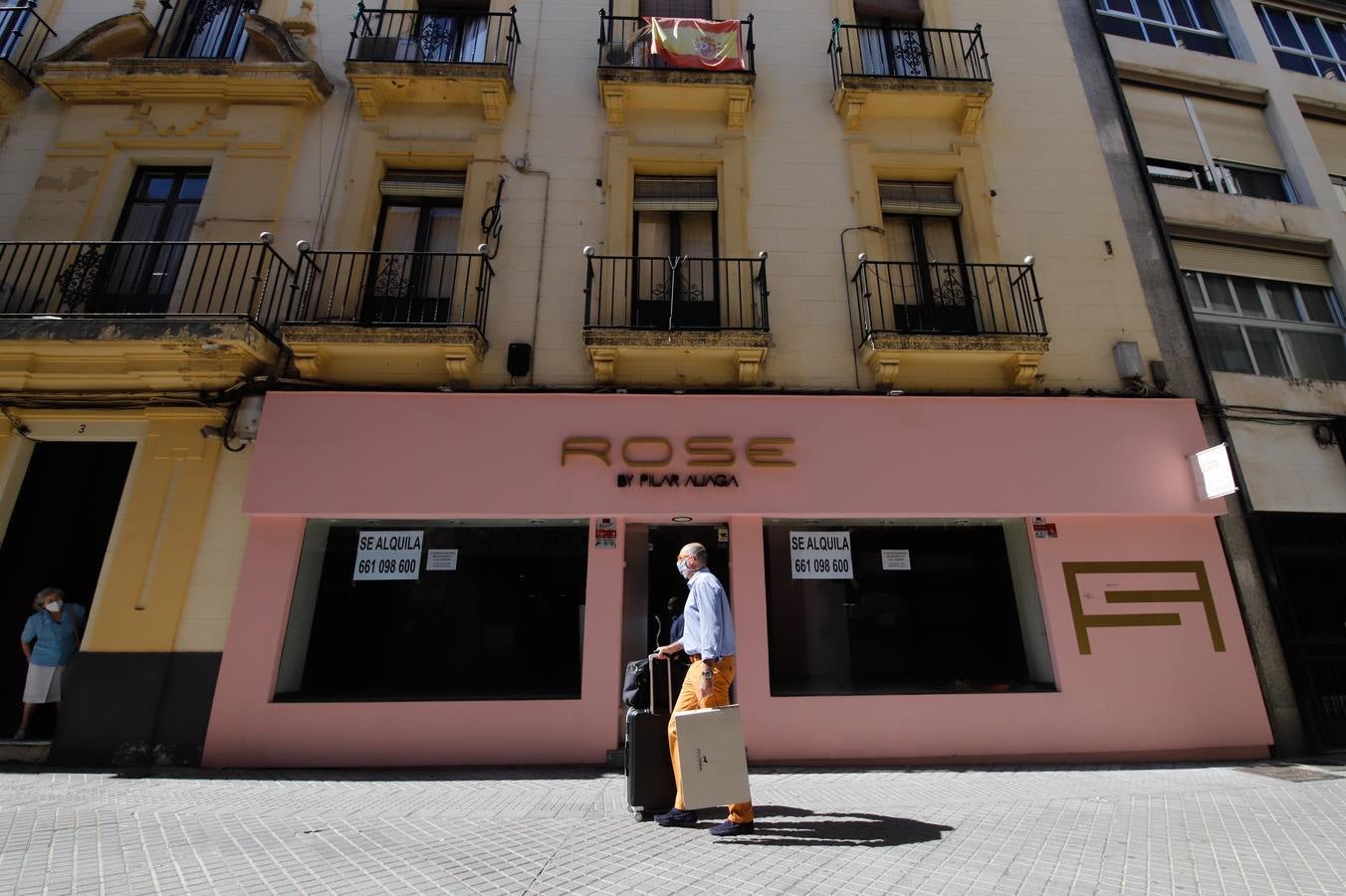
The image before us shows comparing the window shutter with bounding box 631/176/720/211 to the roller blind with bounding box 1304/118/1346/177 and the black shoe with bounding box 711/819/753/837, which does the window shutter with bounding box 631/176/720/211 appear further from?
the roller blind with bounding box 1304/118/1346/177

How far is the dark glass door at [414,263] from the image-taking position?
7.11 metres

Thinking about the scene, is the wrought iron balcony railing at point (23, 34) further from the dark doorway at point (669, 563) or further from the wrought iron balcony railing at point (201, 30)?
the dark doorway at point (669, 563)

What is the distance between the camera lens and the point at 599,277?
701cm

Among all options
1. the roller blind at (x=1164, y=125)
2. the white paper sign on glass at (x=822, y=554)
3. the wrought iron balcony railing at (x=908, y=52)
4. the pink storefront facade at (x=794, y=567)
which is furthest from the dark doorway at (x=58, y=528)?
the roller blind at (x=1164, y=125)

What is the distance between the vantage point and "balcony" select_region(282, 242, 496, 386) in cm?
644

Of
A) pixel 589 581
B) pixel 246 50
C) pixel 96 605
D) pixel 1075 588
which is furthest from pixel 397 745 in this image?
pixel 246 50

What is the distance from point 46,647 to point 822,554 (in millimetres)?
7821

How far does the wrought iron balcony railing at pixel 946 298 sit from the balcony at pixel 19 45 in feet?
36.0

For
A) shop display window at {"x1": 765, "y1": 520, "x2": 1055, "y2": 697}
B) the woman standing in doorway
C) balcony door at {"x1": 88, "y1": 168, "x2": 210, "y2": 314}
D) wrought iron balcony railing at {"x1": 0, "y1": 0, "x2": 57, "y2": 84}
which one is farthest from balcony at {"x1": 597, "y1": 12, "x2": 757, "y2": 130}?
the woman standing in doorway

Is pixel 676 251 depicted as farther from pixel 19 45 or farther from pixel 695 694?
pixel 19 45

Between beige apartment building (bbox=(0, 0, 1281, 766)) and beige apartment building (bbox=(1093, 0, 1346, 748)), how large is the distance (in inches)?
5.9

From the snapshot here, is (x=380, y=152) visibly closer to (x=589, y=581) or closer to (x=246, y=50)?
(x=246, y=50)

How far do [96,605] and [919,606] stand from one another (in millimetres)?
8409

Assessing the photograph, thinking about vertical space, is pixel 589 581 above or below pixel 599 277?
below
